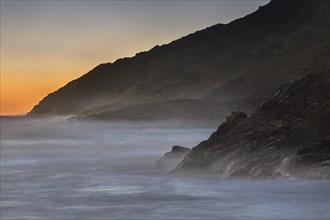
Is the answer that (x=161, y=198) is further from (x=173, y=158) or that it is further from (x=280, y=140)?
(x=173, y=158)

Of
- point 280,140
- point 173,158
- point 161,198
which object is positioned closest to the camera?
point 161,198

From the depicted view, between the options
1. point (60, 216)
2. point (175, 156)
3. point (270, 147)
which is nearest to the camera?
point (60, 216)

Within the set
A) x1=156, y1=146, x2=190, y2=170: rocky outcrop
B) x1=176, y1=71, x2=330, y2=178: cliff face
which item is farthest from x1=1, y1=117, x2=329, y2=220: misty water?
x1=156, y1=146, x2=190, y2=170: rocky outcrop

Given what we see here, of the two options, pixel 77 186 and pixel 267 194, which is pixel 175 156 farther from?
pixel 267 194

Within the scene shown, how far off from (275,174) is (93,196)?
31.1ft

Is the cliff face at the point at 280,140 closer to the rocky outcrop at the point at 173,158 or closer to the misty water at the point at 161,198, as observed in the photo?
the misty water at the point at 161,198

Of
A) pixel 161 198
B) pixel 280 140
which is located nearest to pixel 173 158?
pixel 280 140

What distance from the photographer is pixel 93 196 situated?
113 ft

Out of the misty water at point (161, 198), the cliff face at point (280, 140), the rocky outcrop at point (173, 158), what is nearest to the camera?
the misty water at point (161, 198)

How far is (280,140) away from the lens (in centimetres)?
3678

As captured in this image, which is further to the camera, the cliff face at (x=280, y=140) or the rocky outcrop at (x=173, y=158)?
the rocky outcrop at (x=173, y=158)

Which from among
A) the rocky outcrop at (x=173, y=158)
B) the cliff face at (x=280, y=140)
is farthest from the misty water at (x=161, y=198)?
the rocky outcrop at (x=173, y=158)

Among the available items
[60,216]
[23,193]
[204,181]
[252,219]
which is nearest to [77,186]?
[23,193]

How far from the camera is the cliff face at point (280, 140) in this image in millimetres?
34938
